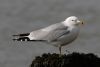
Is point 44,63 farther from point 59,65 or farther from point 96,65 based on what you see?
point 96,65

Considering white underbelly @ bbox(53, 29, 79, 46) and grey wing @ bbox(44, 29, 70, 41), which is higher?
grey wing @ bbox(44, 29, 70, 41)

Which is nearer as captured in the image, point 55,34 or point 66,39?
point 66,39

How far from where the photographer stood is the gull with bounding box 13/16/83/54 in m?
7.11

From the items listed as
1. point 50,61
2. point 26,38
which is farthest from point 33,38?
point 50,61

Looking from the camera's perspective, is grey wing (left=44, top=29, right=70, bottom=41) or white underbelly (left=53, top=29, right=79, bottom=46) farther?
grey wing (left=44, top=29, right=70, bottom=41)

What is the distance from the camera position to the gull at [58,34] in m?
7.11

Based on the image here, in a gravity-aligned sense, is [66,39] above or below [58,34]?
below

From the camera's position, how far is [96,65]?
5742 millimetres

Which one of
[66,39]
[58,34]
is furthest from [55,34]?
[66,39]

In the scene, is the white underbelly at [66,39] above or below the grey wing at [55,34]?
below

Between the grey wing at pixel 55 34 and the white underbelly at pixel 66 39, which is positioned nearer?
the white underbelly at pixel 66 39

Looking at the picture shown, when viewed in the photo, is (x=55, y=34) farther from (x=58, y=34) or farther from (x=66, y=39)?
(x=66, y=39)

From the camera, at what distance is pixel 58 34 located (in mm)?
7254

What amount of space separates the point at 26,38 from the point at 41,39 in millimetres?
279
